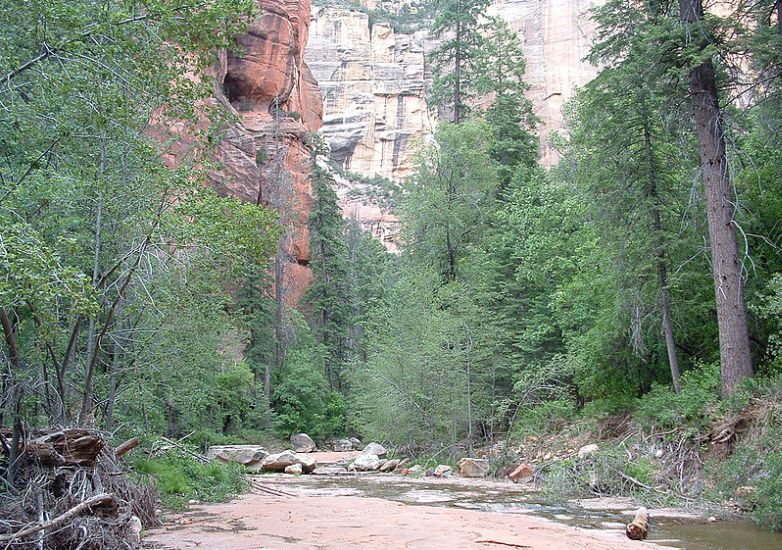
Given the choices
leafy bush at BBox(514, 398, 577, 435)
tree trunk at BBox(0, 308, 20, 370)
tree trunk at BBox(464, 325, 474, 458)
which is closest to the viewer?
tree trunk at BBox(0, 308, 20, 370)

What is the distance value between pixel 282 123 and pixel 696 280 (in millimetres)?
32588

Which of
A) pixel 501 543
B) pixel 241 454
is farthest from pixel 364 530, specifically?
pixel 241 454

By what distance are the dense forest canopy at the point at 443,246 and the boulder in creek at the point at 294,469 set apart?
3.24m

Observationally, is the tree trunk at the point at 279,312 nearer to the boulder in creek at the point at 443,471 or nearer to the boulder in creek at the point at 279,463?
the boulder in creek at the point at 279,463

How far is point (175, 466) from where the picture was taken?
12.9 m

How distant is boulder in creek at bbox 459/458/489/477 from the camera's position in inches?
725

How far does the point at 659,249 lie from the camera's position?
15.4 metres

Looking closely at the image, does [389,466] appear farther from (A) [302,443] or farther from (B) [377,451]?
(A) [302,443]

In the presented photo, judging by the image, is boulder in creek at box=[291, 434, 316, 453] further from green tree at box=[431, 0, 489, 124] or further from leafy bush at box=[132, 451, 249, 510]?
green tree at box=[431, 0, 489, 124]

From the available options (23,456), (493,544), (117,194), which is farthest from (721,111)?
(23,456)

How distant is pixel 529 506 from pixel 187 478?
641 centimetres

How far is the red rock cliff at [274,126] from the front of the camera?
38.3m

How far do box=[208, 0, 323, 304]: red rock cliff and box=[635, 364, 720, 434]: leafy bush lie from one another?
26.1 metres

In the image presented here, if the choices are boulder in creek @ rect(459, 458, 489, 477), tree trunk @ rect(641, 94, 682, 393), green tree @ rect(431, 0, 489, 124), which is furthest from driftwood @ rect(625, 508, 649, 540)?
green tree @ rect(431, 0, 489, 124)
